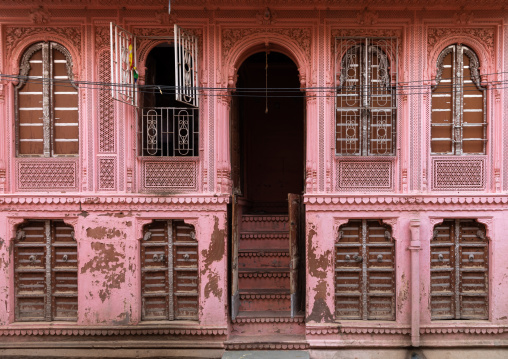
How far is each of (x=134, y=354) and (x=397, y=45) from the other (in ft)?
22.5

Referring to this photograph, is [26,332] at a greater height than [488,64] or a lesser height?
lesser

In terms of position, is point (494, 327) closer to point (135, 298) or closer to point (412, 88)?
point (412, 88)

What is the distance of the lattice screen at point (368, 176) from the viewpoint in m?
6.78

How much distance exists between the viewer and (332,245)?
6738 mm

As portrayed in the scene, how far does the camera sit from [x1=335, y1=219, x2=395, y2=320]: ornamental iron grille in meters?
6.85

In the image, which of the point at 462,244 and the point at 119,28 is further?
the point at 462,244

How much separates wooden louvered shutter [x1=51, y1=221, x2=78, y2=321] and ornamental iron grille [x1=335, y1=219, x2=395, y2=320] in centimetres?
455

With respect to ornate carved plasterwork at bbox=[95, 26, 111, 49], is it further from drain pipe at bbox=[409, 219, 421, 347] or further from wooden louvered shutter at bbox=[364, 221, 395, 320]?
drain pipe at bbox=[409, 219, 421, 347]

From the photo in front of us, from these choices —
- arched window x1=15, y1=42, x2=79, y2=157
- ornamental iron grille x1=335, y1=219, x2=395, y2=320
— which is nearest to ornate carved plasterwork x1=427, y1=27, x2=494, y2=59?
ornamental iron grille x1=335, y1=219, x2=395, y2=320

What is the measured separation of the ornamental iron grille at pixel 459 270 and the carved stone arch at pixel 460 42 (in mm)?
2570

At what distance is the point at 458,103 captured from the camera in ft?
22.3

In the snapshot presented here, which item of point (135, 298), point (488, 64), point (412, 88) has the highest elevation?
point (488, 64)

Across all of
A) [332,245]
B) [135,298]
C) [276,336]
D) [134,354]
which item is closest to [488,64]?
[332,245]

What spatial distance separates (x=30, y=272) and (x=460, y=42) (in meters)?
8.38
